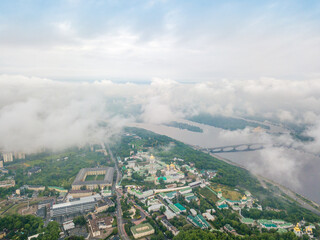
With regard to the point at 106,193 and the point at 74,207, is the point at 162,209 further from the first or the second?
the point at 74,207

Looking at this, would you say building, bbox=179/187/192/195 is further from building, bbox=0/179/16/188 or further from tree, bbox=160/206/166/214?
building, bbox=0/179/16/188

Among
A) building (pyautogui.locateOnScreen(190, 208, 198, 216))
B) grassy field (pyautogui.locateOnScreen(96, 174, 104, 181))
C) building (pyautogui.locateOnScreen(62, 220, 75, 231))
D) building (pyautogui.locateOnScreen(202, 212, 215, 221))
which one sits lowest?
grassy field (pyautogui.locateOnScreen(96, 174, 104, 181))

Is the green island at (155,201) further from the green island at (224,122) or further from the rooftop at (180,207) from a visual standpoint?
the green island at (224,122)

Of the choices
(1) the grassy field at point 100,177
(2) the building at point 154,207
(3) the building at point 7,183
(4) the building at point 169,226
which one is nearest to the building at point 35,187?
(3) the building at point 7,183

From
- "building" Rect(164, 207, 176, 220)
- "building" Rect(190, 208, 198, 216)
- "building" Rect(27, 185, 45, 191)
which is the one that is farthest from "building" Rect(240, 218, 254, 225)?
"building" Rect(27, 185, 45, 191)

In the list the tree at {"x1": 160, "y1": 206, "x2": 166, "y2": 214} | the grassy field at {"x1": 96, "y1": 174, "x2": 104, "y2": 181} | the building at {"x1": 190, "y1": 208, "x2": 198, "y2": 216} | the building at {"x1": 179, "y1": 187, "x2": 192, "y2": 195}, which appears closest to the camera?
the building at {"x1": 190, "y1": 208, "x2": 198, "y2": 216}

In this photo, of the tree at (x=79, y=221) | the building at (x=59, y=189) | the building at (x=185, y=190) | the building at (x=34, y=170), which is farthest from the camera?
the building at (x=34, y=170)

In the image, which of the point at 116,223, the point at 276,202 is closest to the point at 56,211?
the point at 116,223
